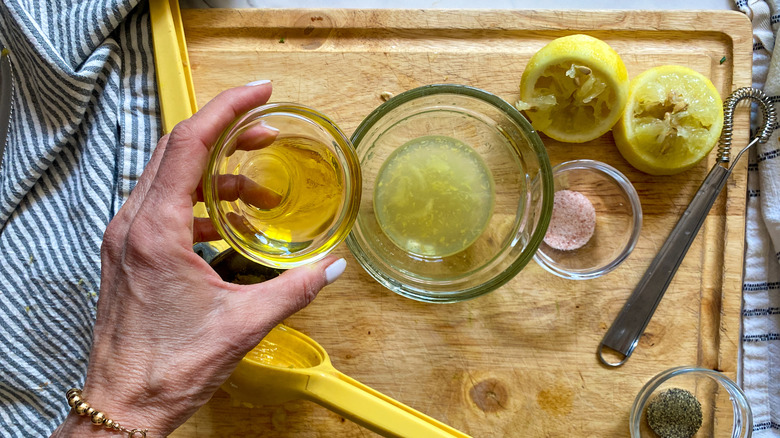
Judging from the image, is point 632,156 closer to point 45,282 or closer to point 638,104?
point 638,104

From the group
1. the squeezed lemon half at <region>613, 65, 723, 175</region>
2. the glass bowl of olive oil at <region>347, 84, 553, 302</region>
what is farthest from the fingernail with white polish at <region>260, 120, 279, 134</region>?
the squeezed lemon half at <region>613, 65, 723, 175</region>

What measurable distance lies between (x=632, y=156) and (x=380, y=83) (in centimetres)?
59

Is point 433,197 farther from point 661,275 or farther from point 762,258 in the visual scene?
point 762,258

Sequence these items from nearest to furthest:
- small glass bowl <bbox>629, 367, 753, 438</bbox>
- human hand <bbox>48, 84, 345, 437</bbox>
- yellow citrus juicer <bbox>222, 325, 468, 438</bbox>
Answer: human hand <bbox>48, 84, 345, 437</bbox>
yellow citrus juicer <bbox>222, 325, 468, 438</bbox>
small glass bowl <bbox>629, 367, 753, 438</bbox>

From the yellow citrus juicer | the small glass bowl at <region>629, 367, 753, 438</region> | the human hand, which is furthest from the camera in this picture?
the small glass bowl at <region>629, 367, 753, 438</region>

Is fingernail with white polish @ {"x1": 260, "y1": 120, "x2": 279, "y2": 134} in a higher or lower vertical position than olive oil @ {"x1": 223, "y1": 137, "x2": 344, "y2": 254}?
higher

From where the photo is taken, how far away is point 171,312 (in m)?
0.95

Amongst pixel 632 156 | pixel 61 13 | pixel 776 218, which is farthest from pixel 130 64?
pixel 776 218

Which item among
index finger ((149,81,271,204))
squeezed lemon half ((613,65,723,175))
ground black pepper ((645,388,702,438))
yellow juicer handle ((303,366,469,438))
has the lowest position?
ground black pepper ((645,388,702,438))

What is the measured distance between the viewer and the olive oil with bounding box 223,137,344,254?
1.04 meters

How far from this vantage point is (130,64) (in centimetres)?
128

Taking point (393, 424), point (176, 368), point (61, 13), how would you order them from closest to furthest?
point (176, 368)
point (393, 424)
point (61, 13)

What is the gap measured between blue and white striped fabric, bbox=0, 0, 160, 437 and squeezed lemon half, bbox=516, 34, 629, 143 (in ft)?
2.81

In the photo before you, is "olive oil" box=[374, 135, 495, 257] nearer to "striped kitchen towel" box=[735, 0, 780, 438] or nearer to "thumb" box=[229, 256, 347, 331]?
"thumb" box=[229, 256, 347, 331]
